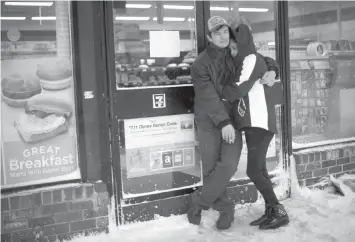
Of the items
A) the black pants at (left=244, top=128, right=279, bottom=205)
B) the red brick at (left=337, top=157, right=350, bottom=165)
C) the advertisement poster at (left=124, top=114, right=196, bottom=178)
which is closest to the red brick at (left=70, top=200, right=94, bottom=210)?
the advertisement poster at (left=124, top=114, right=196, bottom=178)

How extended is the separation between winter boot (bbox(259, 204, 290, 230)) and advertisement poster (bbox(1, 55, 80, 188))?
1655mm

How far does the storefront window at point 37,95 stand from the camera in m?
3.54

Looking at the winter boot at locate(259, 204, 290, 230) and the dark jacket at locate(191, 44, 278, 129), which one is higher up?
the dark jacket at locate(191, 44, 278, 129)

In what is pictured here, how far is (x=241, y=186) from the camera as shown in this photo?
4.57 meters

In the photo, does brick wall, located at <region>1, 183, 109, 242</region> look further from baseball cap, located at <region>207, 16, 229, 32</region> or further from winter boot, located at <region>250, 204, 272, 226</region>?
baseball cap, located at <region>207, 16, 229, 32</region>

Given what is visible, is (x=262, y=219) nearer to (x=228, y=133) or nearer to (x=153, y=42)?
(x=228, y=133)

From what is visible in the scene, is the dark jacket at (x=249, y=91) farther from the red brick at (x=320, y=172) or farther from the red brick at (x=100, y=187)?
the red brick at (x=320, y=172)

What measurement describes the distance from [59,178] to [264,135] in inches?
67.8

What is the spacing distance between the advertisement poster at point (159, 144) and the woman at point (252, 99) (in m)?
0.63

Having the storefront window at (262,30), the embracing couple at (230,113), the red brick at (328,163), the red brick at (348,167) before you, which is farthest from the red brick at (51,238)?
the red brick at (348,167)

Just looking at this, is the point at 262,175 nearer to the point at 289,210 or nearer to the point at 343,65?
the point at 289,210

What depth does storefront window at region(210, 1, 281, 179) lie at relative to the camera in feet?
15.3

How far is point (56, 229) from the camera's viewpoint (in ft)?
12.2

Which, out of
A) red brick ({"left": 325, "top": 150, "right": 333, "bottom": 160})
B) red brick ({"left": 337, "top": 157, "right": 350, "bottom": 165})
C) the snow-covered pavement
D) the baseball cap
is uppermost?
the baseball cap
